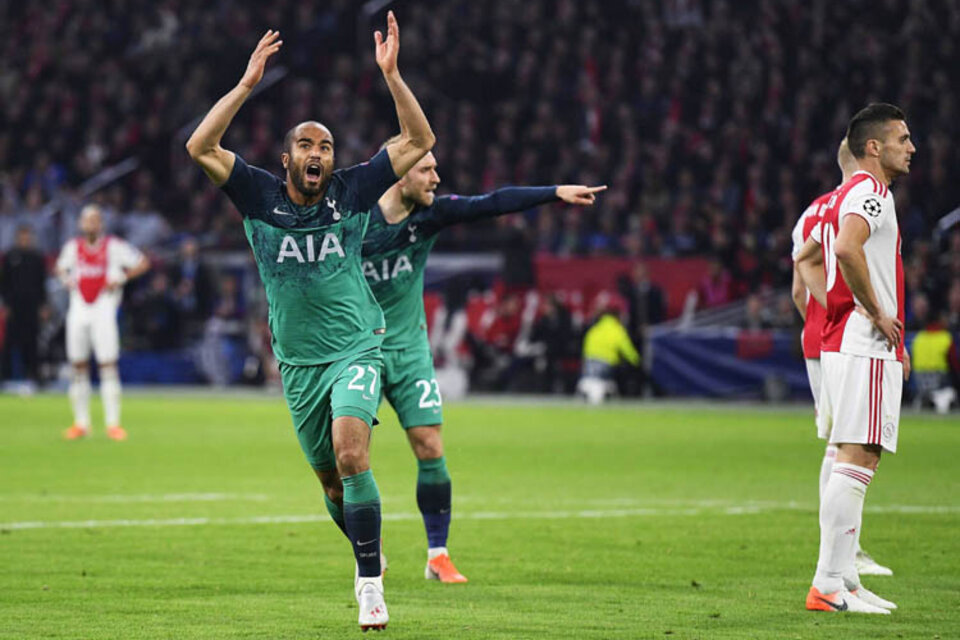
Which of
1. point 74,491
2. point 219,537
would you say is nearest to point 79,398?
point 74,491

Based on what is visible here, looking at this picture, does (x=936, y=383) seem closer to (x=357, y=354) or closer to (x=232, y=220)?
(x=232, y=220)

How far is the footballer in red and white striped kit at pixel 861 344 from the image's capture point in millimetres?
7754

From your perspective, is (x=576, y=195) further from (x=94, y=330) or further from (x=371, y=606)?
(x=94, y=330)

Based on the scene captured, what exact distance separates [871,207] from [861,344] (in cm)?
67

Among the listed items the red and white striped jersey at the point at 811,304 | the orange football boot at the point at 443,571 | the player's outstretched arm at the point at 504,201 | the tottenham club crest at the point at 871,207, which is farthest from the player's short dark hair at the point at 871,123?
the orange football boot at the point at 443,571

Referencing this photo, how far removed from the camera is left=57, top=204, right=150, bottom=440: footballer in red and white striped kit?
19188 mm

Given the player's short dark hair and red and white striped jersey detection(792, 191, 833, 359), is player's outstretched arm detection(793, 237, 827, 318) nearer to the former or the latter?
red and white striped jersey detection(792, 191, 833, 359)

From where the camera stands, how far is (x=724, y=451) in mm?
18219

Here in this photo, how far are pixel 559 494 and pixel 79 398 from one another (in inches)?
323

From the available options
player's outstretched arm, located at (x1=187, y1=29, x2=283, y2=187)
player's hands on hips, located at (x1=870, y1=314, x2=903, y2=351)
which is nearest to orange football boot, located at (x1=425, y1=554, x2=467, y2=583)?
player's outstretched arm, located at (x1=187, y1=29, x2=283, y2=187)

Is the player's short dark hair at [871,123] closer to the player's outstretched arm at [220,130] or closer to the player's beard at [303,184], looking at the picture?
the player's beard at [303,184]

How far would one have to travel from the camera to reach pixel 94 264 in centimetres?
1925

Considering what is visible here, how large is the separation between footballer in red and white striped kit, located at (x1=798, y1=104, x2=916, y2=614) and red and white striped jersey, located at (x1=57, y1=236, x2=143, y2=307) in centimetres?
1257

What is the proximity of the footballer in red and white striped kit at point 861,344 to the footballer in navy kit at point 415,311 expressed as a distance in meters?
2.19
